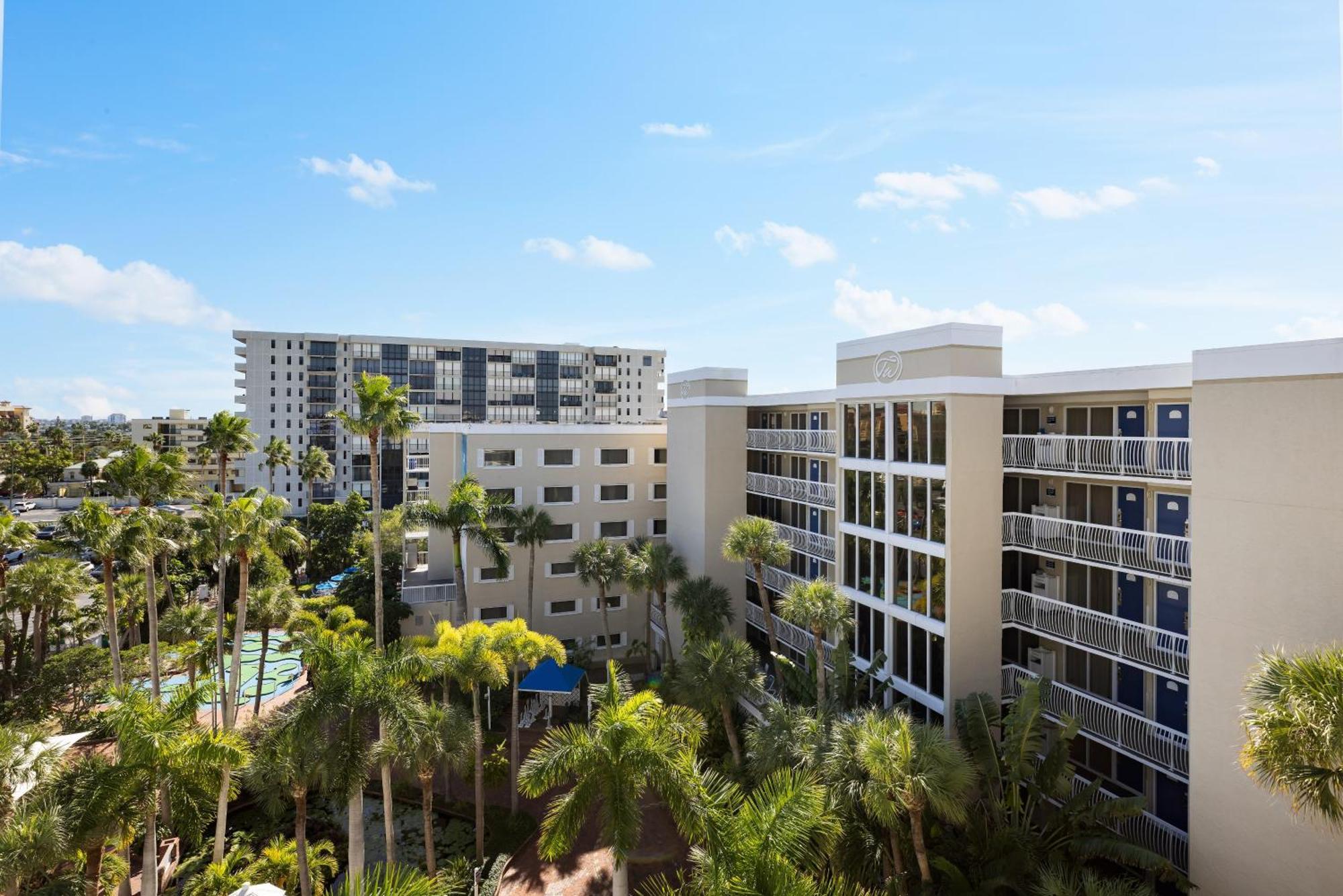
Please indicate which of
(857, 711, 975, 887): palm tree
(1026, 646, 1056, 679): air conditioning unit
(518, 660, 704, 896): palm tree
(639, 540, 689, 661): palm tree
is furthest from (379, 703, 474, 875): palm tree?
(1026, 646, 1056, 679): air conditioning unit

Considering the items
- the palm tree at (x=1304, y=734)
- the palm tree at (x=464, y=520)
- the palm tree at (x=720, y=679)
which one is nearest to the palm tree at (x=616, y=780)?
the palm tree at (x=1304, y=734)

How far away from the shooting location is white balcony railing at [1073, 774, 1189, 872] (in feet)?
49.0

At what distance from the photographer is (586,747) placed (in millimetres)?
11359

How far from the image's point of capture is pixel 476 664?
64.7 feet

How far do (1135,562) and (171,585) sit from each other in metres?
46.3

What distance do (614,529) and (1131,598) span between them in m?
26.8

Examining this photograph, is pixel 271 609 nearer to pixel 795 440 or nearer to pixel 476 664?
pixel 476 664

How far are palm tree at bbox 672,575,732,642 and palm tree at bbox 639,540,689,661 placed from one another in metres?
1.19

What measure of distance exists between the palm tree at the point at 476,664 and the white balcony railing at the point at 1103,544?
15.3 m

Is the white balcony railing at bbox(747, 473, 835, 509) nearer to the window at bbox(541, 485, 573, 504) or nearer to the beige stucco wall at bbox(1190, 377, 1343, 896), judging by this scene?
the window at bbox(541, 485, 573, 504)

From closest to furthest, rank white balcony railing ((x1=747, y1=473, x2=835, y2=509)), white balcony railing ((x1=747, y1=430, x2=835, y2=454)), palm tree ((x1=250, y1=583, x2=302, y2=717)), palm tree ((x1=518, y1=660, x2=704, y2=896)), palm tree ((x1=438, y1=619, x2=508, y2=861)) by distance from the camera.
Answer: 1. palm tree ((x1=518, y1=660, x2=704, y2=896))
2. palm tree ((x1=438, y1=619, x2=508, y2=861))
3. white balcony railing ((x1=747, y1=430, x2=835, y2=454))
4. white balcony railing ((x1=747, y1=473, x2=835, y2=509))
5. palm tree ((x1=250, y1=583, x2=302, y2=717))

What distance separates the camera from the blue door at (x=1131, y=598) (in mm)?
17234

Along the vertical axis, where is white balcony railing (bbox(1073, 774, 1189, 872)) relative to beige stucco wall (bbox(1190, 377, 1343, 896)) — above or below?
below

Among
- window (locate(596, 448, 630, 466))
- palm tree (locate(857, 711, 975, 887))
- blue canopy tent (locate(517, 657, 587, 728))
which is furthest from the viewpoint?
window (locate(596, 448, 630, 466))
